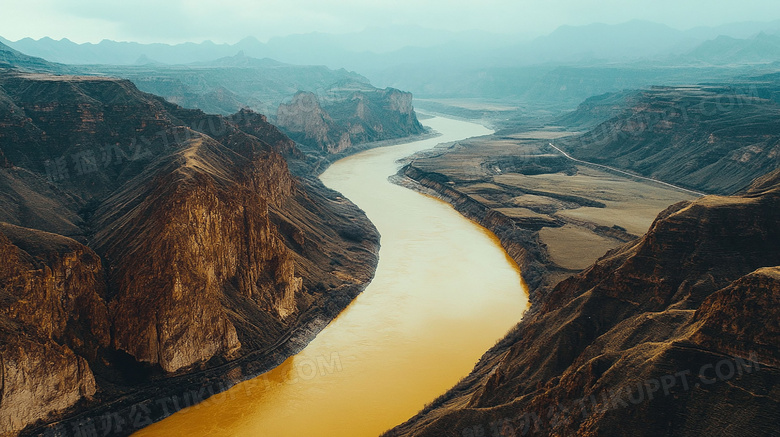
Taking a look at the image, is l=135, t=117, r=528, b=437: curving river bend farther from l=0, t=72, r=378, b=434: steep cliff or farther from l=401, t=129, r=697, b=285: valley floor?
l=401, t=129, r=697, b=285: valley floor

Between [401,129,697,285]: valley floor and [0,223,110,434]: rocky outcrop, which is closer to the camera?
[0,223,110,434]: rocky outcrop

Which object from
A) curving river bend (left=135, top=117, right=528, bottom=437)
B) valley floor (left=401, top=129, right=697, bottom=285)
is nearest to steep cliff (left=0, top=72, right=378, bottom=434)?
curving river bend (left=135, top=117, right=528, bottom=437)

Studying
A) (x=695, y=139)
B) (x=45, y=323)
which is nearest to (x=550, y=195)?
(x=695, y=139)

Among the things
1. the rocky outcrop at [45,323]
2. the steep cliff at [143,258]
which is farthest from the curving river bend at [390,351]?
the rocky outcrop at [45,323]

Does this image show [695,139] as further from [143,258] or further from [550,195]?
[143,258]

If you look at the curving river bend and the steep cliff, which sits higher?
the steep cliff

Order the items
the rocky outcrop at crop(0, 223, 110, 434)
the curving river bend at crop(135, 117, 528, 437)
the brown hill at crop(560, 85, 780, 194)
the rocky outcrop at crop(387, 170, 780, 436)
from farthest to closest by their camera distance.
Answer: the brown hill at crop(560, 85, 780, 194), the curving river bend at crop(135, 117, 528, 437), the rocky outcrop at crop(0, 223, 110, 434), the rocky outcrop at crop(387, 170, 780, 436)
